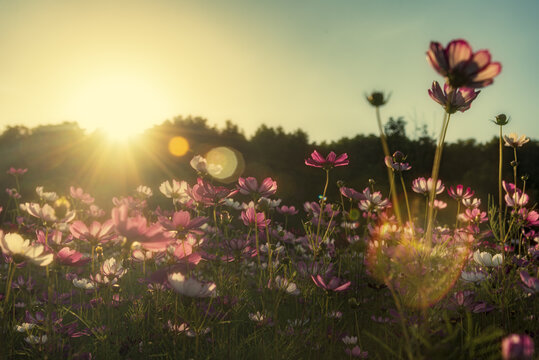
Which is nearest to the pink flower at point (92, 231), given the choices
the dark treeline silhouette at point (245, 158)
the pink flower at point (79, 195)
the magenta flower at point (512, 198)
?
the pink flower at point (79, 195)

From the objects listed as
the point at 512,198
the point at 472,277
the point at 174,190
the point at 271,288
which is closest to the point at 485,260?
the point at 472,277

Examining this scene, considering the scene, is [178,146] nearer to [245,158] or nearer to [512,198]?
[245,158]

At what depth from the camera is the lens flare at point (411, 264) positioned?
129 centimetres

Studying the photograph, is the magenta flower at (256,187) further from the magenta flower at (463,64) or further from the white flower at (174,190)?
the magenta flower at (463,64)

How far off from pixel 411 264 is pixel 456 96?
0.59 m

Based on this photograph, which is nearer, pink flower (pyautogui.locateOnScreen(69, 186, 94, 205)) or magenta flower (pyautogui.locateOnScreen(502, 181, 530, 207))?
magenta flower (pyautogui.locateOnScreen(502, 181, 530, 207))

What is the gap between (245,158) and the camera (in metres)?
13.8

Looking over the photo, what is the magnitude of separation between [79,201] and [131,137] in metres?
11.6

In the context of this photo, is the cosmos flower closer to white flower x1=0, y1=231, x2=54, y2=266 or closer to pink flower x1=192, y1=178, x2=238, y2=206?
pink flower x1=192, y1=178, x2=238, y2=206

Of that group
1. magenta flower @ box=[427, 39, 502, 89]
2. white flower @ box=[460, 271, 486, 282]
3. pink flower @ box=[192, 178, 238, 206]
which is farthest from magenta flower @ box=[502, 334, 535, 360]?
white flower @ box=[460, 271, 486, 282]

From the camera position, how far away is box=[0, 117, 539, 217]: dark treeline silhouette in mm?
11383

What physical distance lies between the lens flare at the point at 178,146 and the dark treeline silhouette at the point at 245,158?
0.65 ft

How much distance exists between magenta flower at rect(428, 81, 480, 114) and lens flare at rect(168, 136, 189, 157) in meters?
13.2

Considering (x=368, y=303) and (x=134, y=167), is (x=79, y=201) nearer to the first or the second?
(x=368, y=303)
